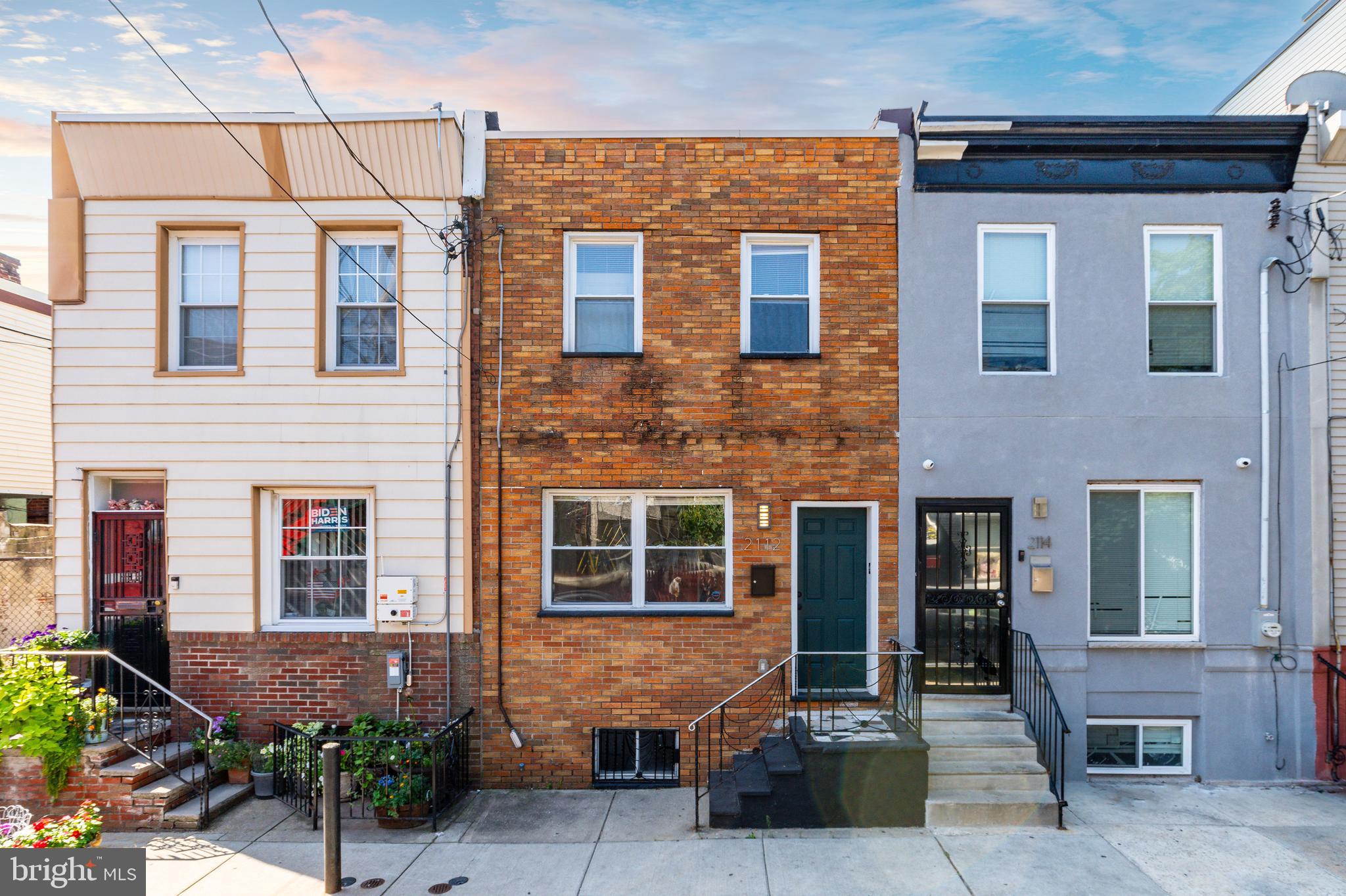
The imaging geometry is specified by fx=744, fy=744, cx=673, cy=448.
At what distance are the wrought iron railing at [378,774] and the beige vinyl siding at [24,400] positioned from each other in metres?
12.0

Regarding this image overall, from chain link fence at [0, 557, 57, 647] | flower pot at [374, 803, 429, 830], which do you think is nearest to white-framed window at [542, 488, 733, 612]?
flower pot at [374, 803, 429, 830]

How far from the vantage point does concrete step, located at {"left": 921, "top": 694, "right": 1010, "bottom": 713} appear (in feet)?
26.1

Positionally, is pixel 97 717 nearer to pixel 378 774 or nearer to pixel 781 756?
pixel 378 774

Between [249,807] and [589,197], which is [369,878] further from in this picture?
[589,197]

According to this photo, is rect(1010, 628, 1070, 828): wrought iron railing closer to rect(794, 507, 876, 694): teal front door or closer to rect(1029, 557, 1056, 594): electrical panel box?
rect(1029, 557, 1056, 594): electrical panel box

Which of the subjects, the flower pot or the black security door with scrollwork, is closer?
the flower pot

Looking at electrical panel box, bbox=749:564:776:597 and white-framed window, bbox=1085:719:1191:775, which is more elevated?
electrical panel box, bbox=749:564:776:597

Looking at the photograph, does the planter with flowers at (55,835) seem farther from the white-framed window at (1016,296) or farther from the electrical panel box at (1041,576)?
the white-framed window at (1016,296)

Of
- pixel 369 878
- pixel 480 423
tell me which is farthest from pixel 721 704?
pixel 480 423

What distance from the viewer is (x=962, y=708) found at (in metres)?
7.92

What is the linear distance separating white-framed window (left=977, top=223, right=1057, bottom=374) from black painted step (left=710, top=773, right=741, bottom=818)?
16.8 ft

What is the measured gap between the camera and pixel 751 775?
23.2 feet

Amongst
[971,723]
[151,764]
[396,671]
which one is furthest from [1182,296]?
[151,764]

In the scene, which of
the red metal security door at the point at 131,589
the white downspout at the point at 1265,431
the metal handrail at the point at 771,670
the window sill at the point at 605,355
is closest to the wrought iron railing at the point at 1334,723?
the white downspout at the point at 1265,431
